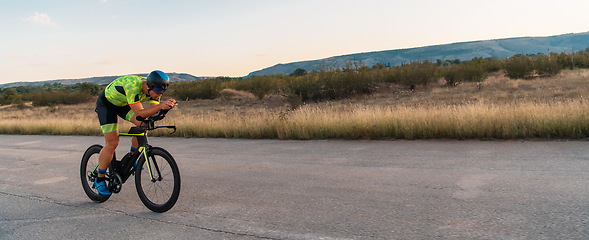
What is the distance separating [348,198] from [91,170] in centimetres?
347

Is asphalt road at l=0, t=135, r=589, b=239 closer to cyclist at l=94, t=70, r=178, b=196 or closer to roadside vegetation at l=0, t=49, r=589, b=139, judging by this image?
cyclist at l=94, t=70, r=178, b=196

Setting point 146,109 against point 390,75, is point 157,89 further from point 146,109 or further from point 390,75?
point 390,75

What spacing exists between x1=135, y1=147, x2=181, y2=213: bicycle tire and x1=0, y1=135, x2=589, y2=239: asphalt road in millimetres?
150

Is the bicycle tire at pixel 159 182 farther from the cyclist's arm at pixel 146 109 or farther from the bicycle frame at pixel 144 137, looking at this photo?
the cyclist's arm at pixel 146 109

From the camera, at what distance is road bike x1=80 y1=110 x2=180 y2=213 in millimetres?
4887

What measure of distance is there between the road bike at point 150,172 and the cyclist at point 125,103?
11cm

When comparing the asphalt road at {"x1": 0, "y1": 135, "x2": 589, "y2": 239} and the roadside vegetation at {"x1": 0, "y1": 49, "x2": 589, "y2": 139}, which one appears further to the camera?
the roadside vegetation at {"x1": 0, "y1": 49, "x2": 589, "y2": 139}

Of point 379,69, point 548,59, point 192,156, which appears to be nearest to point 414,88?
point 379,69

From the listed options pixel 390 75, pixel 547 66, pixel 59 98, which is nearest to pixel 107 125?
pixel 390 75

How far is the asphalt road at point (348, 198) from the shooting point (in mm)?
4086

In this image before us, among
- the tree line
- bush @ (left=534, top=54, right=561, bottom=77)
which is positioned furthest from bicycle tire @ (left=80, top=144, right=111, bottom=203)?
bush @ (left=534, top=54, right=561, bottom=77)

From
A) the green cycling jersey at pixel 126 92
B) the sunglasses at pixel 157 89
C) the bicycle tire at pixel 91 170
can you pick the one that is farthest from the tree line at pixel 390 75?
the sunglasses at pixel 157 89

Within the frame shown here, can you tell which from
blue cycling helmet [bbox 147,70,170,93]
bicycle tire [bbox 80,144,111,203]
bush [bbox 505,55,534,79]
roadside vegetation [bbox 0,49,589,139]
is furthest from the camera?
bush [bbox 505,55,534,79]

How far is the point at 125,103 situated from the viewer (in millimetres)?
5352
